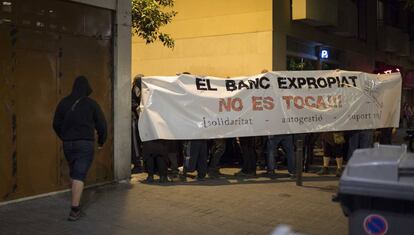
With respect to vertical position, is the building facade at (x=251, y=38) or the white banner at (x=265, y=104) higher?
the building facade at (x=251, y=38)

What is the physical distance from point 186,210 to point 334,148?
14.5 feet

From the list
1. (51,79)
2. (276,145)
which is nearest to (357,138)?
(276,145)

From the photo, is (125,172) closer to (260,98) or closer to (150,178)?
(150,178)

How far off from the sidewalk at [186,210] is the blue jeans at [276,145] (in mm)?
919

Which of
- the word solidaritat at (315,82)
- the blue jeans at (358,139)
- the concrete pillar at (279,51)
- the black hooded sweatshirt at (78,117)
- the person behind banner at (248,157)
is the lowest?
the person behind banner at (248,157)

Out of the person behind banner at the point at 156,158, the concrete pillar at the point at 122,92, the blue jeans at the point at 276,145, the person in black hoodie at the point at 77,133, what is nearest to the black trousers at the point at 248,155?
the blue jeans at the point at 276,145

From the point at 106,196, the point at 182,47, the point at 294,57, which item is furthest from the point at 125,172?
the point at 294,57

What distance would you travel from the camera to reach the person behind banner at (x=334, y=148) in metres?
10.5

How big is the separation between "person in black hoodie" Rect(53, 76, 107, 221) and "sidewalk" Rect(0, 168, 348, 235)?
1.56 ft

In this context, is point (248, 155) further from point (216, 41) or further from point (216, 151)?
point (216, 41)

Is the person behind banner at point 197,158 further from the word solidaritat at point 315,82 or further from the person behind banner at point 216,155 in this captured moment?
the word solidaritat at point 315,82

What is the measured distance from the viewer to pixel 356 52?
20406 mm

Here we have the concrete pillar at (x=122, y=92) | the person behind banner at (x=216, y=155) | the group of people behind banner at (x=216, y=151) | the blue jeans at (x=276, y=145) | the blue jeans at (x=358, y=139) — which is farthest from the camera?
the blue jeans at (x=358, y=139)

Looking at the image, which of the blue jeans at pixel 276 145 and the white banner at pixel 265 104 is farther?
the blue jeans at pixel 276 145
